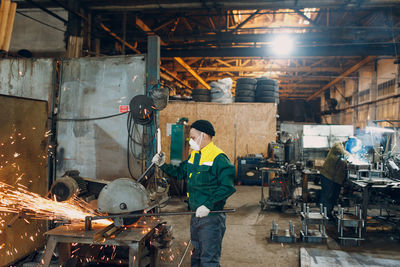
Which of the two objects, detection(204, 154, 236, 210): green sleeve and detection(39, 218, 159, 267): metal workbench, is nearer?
detection(39, 218, 159, 267): metal workbench

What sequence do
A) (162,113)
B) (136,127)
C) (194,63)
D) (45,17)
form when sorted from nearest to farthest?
(136,127)
(45,17)
(162,113)
(194,63)

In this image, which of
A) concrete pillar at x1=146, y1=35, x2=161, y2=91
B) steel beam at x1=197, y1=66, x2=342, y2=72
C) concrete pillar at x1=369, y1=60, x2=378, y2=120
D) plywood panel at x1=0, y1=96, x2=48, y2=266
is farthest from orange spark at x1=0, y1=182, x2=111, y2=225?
concrete pillar at x1=369, y1=60, x2=378, y2=120

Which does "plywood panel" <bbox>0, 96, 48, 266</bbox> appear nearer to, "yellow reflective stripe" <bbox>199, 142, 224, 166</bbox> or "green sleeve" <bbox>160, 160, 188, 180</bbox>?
"green sleeve" <bbox>160, 160, 188, 180</bbox>

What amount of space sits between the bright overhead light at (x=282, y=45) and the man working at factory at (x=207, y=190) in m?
6.15

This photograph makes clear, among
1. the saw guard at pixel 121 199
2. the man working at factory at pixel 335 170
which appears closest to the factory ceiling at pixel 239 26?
the man working at factory at pixel 335 170

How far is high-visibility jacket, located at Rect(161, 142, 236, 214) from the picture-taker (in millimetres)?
2855

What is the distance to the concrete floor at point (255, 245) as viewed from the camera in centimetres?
405

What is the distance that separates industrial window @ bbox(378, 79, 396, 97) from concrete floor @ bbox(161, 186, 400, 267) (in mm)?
6500

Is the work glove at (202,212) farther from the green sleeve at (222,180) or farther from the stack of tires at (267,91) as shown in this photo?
the stack of tires at (267,91)

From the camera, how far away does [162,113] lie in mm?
9969

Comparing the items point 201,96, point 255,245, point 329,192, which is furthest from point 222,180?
point 201,96

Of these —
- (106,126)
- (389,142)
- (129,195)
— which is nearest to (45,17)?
(106,126)

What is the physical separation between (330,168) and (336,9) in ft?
14.0

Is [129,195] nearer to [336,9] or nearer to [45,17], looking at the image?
[45,17]
